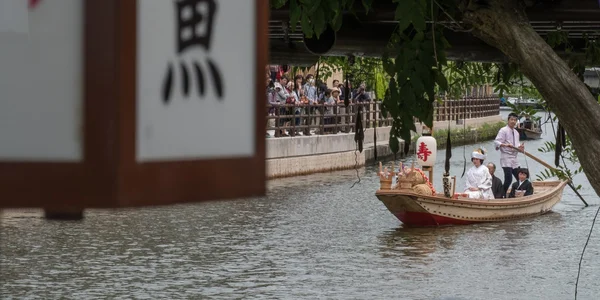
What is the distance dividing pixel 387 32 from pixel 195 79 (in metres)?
6.37

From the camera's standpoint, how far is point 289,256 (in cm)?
1873

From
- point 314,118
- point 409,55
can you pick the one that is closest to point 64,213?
point 409,55

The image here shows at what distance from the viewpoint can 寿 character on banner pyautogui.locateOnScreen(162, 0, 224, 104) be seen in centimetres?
132

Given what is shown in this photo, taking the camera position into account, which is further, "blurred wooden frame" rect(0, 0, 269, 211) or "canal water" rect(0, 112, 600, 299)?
"canal water" rect(0, 112, 600, 299)

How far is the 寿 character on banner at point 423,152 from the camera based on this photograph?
88.7 feet

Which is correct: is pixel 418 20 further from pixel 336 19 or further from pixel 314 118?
pixel 314 118

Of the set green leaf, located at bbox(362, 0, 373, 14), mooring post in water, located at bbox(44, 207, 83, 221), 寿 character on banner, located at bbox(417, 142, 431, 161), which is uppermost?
green leaf, located at bbox(362, 0, 373, 14)

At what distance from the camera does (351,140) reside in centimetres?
3606

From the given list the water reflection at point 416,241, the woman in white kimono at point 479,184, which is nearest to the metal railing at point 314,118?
the woman in white kimono at point 479,184

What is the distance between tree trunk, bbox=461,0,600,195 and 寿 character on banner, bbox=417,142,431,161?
22.0m

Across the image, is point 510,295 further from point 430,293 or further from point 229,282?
point 229,282

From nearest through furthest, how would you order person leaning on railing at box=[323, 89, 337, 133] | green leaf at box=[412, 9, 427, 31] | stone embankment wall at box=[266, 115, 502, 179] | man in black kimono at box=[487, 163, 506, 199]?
1. green leaf at box=[412, 9, 427, 31]
2. man in black kimono at box=[487, 163, 506, 199]
3. stone embankment wall at box=[266, 115, 502, 179]
4. person leaning on railing at box=[323, 89, 337, 133]

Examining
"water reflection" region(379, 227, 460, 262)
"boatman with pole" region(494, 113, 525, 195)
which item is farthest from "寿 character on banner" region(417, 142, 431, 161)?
"water reflection" region(379, 227, 460, 262)

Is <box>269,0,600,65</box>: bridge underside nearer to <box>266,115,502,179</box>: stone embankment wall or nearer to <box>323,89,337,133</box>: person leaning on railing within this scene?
<box>266,115,502,179</box>: stone embankment wall
